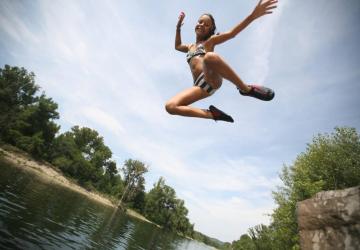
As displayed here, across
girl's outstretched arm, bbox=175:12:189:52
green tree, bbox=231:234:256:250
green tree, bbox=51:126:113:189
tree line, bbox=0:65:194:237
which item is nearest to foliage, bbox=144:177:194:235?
tree line, bbox=0:65:194:237

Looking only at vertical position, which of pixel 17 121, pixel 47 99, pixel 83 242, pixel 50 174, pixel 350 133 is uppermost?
pixel 350 133

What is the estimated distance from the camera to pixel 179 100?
15.2 ft

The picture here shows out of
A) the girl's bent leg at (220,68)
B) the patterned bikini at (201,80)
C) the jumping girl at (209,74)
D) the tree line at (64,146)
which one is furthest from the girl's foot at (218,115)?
the tree line at (64,146)

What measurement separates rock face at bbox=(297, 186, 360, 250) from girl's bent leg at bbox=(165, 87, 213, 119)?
2305mm

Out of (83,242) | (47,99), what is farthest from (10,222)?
(47,99)

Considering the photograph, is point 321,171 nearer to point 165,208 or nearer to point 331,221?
point 331,221

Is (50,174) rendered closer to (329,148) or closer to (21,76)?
(21,76)

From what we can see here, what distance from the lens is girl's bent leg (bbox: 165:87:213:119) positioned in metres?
4.55

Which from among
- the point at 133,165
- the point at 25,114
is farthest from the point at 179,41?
the point at 133,165

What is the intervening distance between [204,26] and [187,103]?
6.21 feet

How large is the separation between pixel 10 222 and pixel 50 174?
44893 millimetres

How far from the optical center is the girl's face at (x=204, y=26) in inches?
216

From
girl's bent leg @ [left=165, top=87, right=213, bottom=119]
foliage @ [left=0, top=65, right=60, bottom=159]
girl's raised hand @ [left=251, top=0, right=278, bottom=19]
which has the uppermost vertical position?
foliage @ [left=0, top=65, right=60, bottom=159]

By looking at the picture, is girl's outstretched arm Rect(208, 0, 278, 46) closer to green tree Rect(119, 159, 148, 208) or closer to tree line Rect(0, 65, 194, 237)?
tree line Rect(0, 65, 194, 237)
